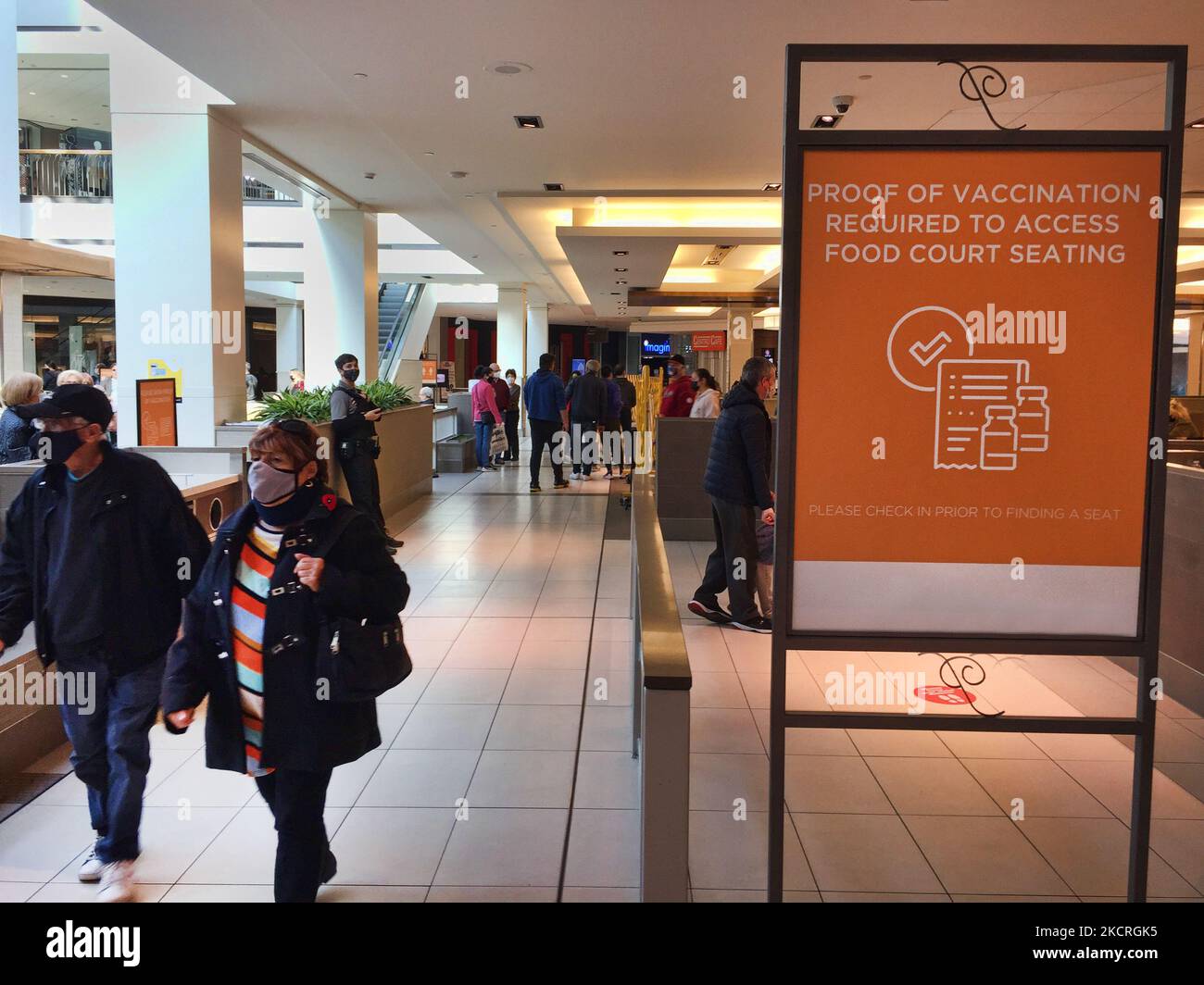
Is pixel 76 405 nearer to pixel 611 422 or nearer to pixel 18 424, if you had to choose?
pixel 18 424

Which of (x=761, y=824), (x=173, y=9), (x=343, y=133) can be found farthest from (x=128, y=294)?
(x=761, y=824)

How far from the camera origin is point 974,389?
7.63ft

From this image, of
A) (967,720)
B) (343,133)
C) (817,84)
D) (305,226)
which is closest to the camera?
(967,720)

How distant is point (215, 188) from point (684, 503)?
16.7 ft

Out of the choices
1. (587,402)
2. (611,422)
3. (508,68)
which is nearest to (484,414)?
(611,422)

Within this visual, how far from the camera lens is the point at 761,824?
3.59 meters

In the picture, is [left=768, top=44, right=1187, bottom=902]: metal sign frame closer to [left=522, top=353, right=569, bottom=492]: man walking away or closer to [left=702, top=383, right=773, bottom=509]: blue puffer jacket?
[left=702, top=383, right=773, bottom=509]: blue puffer jacket

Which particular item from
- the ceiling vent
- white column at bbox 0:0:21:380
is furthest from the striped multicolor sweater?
the ceiling vent

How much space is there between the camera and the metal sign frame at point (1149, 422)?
2238mm

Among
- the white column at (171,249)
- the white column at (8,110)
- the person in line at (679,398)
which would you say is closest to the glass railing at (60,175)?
the white column at (8,110)

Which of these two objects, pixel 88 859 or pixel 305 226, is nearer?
pixel 88 859

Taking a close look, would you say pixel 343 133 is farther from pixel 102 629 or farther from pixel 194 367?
pixel 102 629

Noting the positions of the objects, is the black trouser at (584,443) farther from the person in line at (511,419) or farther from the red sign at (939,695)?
the red sign at (939,695)

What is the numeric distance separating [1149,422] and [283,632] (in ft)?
7.35
